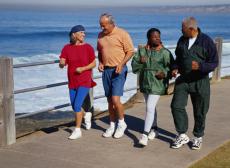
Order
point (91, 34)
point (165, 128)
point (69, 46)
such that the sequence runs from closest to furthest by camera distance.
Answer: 1. point (69, 46)
2. point (165, 128)
3. point (91, 34)

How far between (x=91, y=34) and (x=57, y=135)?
52.4 metres

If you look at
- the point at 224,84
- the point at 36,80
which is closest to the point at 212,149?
the point at 224,84

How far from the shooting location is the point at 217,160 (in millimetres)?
5508

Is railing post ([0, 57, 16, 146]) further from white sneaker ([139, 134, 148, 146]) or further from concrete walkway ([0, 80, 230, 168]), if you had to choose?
white sneaker ([139, 134, 148, 146])

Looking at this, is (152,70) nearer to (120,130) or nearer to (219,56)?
(120,130)

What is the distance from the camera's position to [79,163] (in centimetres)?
538

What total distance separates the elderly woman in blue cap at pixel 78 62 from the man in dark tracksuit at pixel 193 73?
117cm

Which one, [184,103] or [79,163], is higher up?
[184,103]

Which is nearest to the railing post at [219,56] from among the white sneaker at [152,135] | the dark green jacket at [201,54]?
the white sneaker at [152,135]

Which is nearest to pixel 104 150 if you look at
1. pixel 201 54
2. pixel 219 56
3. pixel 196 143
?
pixel 196 143

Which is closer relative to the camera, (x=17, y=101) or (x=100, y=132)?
(x=100, y=132)

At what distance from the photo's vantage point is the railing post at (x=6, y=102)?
5.94 m

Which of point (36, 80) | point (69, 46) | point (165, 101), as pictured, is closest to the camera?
point (69, 46)

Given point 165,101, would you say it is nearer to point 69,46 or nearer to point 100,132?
point 100,132
